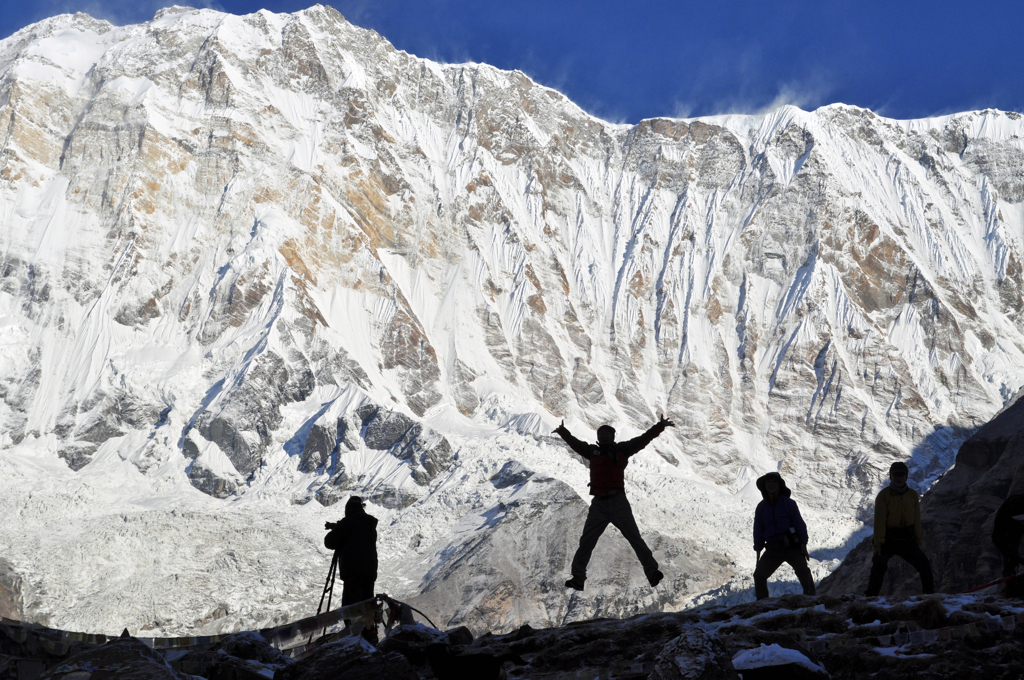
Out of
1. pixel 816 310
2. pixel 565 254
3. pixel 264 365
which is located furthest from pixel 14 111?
pixel 816 310

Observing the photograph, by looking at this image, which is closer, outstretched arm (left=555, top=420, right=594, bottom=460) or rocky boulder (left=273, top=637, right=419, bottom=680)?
rocky boulder (left=273, top=637, right=419, bottom=680)

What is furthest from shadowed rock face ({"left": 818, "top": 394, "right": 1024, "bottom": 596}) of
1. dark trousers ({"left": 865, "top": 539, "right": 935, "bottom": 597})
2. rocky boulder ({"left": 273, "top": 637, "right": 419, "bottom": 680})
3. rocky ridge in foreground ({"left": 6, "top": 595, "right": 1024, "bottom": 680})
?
rocky boulder ({"left": 273, "top": 637, "right": 419, "bottom": 680})

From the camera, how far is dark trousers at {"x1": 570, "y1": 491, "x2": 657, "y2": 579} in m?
11.9

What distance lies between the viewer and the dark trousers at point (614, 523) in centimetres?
1191

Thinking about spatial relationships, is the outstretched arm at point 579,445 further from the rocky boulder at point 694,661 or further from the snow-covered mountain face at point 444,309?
the snow-covered mountain face at point 444,309

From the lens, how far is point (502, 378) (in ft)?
485

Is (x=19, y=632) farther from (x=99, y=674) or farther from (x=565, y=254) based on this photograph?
(x=565, y=254)

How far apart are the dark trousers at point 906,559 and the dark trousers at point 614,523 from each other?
3.07 meters

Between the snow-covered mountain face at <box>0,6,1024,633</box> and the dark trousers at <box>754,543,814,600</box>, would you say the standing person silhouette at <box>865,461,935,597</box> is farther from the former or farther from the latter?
the snow-covered mountain face at <box>0,6,1024,633</box>

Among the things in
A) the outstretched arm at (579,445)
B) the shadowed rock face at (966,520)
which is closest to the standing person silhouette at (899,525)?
the outstretched arm at (579,445)

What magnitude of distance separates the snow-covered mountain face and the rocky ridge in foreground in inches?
2851

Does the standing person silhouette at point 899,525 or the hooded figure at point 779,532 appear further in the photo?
the hooded figure at point 779,532

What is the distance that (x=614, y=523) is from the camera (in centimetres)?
1211

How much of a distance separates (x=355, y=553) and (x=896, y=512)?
24.2 feet
